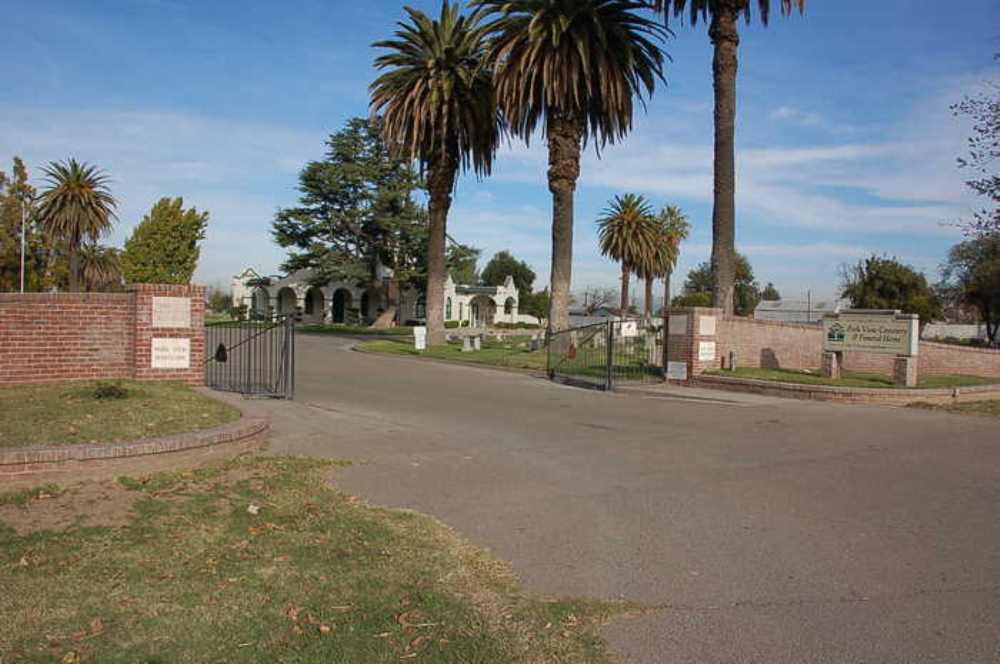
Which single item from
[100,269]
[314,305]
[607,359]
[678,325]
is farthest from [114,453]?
[100,269]

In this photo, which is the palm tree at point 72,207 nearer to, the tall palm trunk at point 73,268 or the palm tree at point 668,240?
the tall palm trunk at point 73,268

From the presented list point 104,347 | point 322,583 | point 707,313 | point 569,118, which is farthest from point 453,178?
point 322,583

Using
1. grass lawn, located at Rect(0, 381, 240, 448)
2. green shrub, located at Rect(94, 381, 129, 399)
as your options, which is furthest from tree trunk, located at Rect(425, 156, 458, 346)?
green shrub, located at Rect(94, 381, 129, 399)

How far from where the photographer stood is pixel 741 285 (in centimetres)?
9675

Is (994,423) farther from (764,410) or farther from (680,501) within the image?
(680,501)

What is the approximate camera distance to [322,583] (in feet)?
16.8

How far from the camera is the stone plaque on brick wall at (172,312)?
12.7m

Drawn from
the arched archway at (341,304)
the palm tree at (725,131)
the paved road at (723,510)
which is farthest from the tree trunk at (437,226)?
the arched archway at (341,304)

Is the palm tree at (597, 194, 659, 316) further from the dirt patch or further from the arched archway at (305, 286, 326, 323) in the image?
the dirt patch

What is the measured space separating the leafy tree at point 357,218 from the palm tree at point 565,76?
3031 cm

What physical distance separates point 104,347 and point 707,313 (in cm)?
1374

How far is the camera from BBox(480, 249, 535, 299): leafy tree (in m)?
119

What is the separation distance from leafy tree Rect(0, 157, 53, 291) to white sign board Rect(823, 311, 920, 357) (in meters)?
45.3

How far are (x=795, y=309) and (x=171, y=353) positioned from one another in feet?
200
